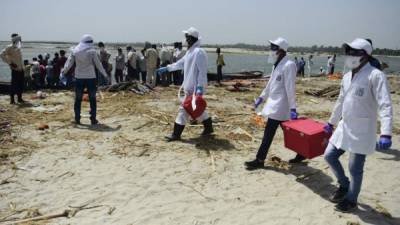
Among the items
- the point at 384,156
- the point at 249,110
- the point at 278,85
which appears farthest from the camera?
the point at 249,110

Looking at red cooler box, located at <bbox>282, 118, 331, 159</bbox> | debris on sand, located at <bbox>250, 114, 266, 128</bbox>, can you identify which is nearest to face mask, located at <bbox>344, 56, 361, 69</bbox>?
red cooler box, located at <bbox>282, 118, 331, 159</bbox>

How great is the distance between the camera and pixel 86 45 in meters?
8.89

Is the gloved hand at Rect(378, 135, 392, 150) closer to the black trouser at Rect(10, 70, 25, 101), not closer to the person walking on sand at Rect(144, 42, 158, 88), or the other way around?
the black trouser at Rect(10, 70, 25, 101)

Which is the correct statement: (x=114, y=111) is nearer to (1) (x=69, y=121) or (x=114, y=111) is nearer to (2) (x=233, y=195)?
(1) (x=69, y=121)

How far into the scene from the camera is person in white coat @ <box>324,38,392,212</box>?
4156 mm

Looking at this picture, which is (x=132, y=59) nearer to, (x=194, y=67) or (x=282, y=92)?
(x=194, y=67)

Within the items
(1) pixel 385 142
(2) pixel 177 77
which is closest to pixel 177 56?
(2) pixel 177 77

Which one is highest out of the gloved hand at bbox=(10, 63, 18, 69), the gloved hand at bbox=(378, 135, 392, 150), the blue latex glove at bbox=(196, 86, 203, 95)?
the gloved hand at bbox=(10, 63, 18, 69)

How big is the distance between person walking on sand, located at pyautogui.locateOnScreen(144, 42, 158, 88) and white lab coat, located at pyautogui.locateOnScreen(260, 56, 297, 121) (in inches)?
429

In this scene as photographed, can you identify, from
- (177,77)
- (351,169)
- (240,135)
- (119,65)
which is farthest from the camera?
(177,77)

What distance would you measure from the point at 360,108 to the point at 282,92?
5.10 ft

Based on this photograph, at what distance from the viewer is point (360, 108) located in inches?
172

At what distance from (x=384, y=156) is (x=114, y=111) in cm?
681

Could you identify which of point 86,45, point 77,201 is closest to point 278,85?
point 77,201
